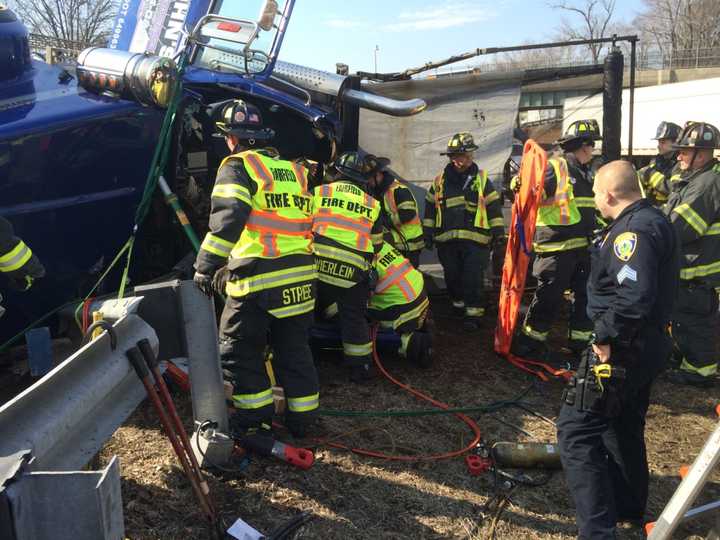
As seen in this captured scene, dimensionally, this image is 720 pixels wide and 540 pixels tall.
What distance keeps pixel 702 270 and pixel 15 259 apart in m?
4.70

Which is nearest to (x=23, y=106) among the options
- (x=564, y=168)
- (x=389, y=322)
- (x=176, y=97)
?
(x=176, y=97)

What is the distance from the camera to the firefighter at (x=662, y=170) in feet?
21.2

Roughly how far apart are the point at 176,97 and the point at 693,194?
12.6ft

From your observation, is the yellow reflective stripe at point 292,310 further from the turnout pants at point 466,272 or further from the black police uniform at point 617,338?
the turnout pants at point 466,272

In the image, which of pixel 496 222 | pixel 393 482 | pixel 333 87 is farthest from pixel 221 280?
pixel 496 222

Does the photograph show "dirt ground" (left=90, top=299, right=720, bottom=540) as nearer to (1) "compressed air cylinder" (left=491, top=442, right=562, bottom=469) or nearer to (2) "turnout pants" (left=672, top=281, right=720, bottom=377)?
(1) "compressed air cylinder" (left=491, top=442, right=562, bottom=469)

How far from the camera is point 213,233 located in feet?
10.9

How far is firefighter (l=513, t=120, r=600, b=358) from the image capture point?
4969mm

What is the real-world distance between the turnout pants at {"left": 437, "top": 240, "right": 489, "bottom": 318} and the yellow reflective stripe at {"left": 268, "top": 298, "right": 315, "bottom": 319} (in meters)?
2.76

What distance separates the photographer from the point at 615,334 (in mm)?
2598

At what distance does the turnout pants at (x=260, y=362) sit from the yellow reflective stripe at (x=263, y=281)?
0.06m

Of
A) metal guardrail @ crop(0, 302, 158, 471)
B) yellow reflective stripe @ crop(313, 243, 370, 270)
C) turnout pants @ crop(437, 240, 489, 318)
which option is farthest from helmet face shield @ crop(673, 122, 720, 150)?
metal guardrail @ crop(0, 302, 158, 471)

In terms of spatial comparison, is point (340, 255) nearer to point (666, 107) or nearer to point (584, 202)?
point (584, 202)

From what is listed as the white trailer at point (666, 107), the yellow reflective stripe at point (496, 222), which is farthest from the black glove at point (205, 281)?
the white trailer at point (666, 107)
